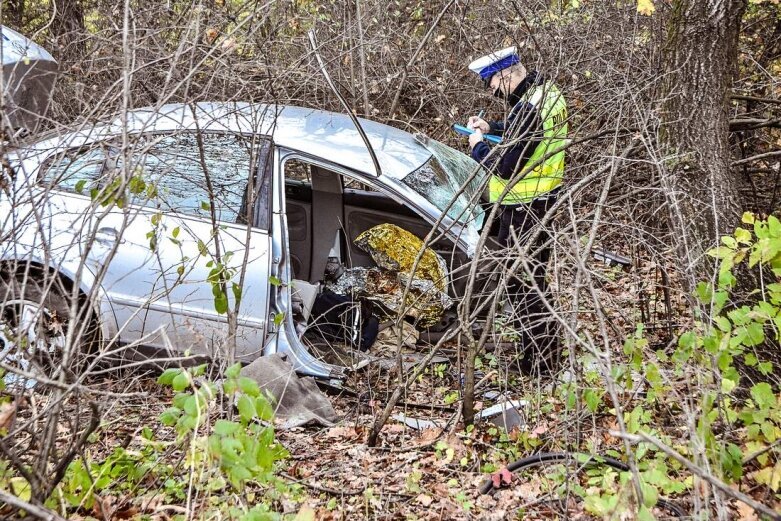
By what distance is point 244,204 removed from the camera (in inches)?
185

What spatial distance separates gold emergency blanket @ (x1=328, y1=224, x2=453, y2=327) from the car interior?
0.22 metres


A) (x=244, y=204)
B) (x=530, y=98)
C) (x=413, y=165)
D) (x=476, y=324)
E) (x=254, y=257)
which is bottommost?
(x=476, y=324)

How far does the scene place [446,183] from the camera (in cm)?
517

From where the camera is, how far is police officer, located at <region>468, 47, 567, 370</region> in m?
4.51

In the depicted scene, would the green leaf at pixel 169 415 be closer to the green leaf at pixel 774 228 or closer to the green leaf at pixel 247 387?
the green leaf at pixel 247 387

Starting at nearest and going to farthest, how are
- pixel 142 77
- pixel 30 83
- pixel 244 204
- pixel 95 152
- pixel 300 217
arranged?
pixel 95 152 → pixel 244 204 → pixel 30 83 → pixel 300 217 → pixel 142 77

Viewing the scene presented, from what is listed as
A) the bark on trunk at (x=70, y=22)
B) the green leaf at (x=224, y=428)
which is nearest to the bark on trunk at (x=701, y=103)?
the green leaf at (x=224, y=428)

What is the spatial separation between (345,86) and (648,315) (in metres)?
4.28

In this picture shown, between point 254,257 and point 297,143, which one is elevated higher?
point 297,143

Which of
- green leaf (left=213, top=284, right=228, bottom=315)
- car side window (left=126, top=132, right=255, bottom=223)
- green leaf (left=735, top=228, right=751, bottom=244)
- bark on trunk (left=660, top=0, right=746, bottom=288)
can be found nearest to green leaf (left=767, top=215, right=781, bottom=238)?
green leaf (left=735, top=228, right=751, bottom=244)

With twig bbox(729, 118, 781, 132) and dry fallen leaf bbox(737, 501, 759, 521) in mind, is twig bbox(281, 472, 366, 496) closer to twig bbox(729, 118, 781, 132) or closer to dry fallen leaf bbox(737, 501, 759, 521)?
dry fallen leaf bbox(737, 501, 759, 521)

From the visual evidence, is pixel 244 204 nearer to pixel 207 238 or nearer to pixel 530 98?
pixel 207 238

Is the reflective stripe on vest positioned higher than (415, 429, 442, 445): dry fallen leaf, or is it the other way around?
the reflective stripe on vest

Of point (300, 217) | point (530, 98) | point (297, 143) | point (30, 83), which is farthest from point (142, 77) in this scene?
point (530, 98)
